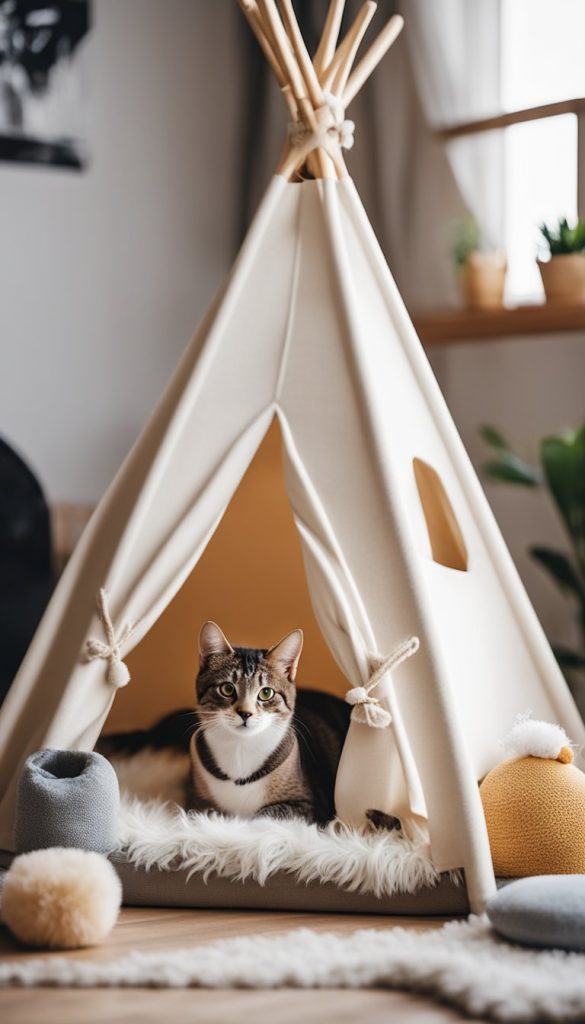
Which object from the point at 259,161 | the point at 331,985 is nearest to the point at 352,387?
the point at 331,985

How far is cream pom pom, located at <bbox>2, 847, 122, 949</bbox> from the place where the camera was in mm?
1592

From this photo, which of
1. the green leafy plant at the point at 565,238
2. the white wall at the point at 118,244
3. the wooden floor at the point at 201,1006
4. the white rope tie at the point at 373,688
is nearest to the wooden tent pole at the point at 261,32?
the green leafy plant at the point at 565,238

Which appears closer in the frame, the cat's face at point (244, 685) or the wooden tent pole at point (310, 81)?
the cat's face at point (244, 685)

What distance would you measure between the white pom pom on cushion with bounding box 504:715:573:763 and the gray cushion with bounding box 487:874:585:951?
284 millimetres

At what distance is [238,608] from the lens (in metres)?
2.52

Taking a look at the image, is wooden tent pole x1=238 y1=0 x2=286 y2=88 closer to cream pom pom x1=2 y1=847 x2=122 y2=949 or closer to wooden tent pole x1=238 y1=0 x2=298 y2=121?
wooden tent pole x1=238 y1=0 x2=298 y2=121

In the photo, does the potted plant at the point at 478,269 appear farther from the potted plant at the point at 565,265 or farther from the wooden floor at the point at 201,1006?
the wooden floor at the point at 201,1006

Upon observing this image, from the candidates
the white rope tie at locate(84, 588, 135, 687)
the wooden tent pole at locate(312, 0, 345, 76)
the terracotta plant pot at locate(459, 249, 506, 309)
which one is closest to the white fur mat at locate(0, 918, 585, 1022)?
A: the white rope tie at locate(84, 588, 135, 687)

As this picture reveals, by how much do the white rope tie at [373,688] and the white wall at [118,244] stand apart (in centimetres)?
212

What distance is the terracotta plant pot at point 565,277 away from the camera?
2.95m

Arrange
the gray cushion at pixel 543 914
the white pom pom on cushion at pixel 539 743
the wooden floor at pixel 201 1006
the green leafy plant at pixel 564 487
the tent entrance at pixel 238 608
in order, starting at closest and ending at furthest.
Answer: the wooden floor at pixel 201 1006
the gray cushion at pixel 543 914
the white pom pom on cushion at pixel 539 743
the tent entrance at pixel 238 608
the green leafy plant at pixel 564 487

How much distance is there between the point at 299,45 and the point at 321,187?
0.26m

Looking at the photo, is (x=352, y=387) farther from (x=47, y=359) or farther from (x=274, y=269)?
(x=47, y=359)

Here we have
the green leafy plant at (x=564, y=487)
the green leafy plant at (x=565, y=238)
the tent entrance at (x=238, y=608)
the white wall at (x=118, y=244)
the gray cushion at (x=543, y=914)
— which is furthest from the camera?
the white wall at (x=118, y=244)
